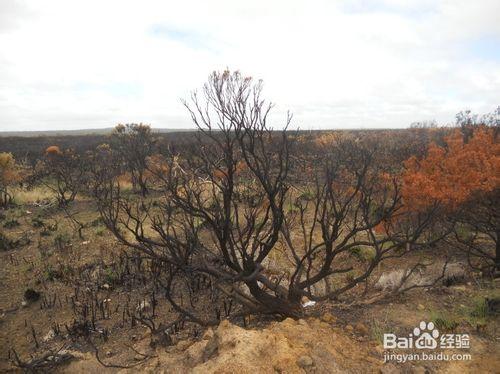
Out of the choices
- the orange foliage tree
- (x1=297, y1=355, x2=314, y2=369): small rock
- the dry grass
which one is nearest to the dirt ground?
(x1=297, y1=355, x2=314, y2=369): small rock

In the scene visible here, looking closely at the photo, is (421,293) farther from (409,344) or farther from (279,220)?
(279,220)

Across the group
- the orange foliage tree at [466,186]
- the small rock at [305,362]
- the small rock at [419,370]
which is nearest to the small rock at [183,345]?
the small rock at [305,362]

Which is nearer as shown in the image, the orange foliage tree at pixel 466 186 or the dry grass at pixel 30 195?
the orange foliage tree at pixel 466 186

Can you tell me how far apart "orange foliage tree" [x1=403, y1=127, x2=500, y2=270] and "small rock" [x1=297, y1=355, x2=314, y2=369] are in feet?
14.8

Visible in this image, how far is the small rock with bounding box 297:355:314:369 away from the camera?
3254 mm

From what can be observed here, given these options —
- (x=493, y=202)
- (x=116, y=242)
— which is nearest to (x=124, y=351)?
(x=116, y=242)

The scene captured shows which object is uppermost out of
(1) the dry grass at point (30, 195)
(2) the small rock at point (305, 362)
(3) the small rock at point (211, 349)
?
(2) the small rock at point (305, 362)

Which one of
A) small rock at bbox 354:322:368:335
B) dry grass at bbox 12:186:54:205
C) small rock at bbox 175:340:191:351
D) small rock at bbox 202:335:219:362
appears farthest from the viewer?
dry grass at bbox 12:186:54:205

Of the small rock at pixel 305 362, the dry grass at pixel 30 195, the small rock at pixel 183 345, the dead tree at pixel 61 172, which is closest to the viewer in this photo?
the small rock at pixel 305 362

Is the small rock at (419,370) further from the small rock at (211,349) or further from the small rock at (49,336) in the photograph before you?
the small rock at (49,336)

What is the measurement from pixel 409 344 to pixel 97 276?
5.66 metres

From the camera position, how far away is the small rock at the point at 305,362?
3254mm

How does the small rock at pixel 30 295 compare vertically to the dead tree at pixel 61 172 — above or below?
below

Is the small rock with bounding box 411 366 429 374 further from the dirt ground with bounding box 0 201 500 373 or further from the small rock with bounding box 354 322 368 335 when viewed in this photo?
the small rock with bounding box 354 322 368 335
